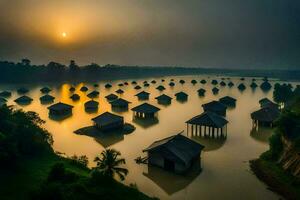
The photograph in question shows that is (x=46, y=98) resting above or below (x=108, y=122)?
below

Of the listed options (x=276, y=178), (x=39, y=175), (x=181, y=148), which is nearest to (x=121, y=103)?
(x=181, y=148)

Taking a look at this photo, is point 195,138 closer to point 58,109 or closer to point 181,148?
point 181,148

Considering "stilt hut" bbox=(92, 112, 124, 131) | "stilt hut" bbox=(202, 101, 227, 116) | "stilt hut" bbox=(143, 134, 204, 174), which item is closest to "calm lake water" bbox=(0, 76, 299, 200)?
"stilt hut" bbox=(143, 134, 204, 174)

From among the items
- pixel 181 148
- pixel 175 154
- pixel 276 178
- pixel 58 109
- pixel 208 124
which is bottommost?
pixel 58 109

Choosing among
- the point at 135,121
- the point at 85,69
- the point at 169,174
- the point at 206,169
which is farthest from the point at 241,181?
the point at 85,69

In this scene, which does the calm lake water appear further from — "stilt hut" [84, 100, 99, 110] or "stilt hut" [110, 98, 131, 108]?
"stilt hut" [110, 98, 131, 108]

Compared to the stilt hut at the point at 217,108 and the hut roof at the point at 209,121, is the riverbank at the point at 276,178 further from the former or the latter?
the stilt hut at the point at 217,108

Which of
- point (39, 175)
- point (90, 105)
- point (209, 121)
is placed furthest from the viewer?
point (90, 105)
